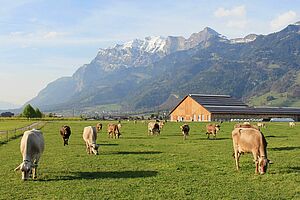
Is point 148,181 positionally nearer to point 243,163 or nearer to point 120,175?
point 120,175

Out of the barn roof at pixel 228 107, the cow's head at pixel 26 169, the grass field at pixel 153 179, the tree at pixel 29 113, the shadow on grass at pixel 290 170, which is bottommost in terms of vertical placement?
the grass field at pixel 153 179

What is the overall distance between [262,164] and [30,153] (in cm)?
1141

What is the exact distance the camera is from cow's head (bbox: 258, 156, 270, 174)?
2039cm

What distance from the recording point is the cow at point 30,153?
20.2m

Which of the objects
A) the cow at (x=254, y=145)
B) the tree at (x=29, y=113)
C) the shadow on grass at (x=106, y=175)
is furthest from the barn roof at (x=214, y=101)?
the shadow on grass at (x=106, y=175)

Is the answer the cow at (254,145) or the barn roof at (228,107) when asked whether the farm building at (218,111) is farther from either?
the cow at (254,145)

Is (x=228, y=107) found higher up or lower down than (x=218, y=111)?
higher up

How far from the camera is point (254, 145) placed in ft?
68.7

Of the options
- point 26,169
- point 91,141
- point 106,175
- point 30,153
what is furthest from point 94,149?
point 26,169

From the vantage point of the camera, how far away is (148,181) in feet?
63.9

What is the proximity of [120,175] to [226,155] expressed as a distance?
34.6 ft

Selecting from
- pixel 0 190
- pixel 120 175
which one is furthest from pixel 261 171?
pixel 0 190

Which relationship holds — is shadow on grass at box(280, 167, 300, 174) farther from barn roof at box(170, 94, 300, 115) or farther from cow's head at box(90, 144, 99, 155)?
barn roof at box(170, 94, 300, 115)

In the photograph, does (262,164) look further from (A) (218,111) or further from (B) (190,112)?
(B) (190,112)
